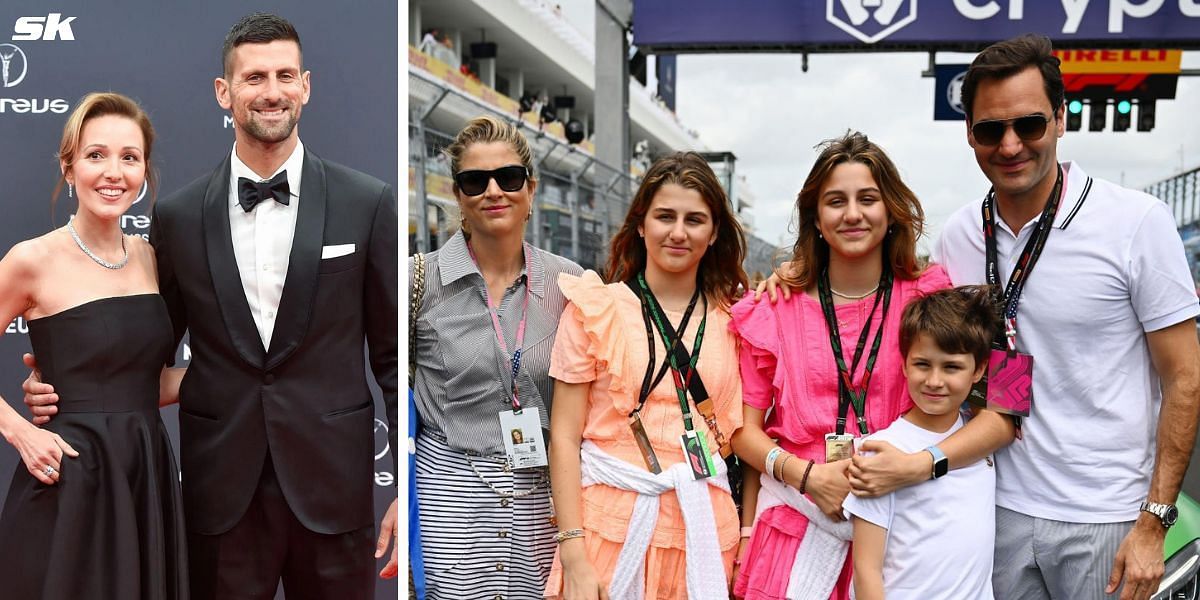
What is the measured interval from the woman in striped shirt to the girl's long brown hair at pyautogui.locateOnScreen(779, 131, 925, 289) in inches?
28.2

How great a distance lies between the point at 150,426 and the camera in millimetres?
2320

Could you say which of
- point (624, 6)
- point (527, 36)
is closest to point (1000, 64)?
point (624, 6)

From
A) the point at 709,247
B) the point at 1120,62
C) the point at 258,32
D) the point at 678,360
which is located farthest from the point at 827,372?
the point at 1120,62

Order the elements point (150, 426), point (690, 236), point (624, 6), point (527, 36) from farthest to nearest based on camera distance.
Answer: point (527, 36)
point (624, 6)
point (690, 236)
point (150, 426)

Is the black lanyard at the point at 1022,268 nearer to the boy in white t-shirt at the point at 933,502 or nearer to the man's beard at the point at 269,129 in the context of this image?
the boy in white t-shirt at the point at 933,502

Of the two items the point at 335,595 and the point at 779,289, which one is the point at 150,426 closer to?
the point at 335,595

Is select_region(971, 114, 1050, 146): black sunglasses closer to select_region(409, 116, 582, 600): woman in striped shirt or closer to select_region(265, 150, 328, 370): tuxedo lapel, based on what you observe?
select_region(409, 116, 582, 600): woman in striped shirt

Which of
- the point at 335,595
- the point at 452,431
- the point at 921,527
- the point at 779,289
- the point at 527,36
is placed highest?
the point at 527,36

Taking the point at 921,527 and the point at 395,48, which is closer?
the point at 921,527

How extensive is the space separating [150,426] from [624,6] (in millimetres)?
7162

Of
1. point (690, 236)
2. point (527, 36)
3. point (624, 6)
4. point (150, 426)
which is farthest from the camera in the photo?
point (527, 36)

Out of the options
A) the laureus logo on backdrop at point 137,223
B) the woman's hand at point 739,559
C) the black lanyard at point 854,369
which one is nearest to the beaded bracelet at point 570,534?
the woman's hand at point 739,559

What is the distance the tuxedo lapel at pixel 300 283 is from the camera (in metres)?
2.33

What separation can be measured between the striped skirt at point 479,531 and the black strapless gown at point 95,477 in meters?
0.68
